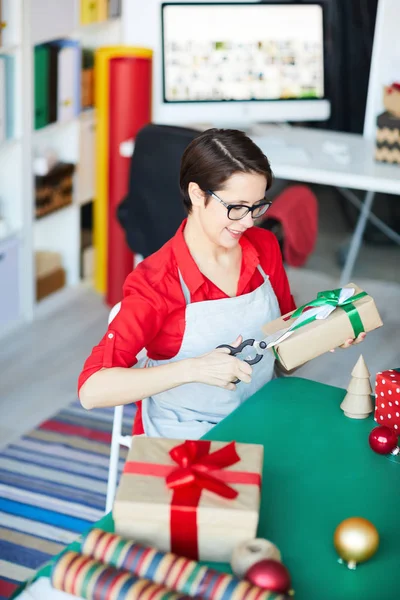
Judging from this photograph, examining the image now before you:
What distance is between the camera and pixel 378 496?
137cm

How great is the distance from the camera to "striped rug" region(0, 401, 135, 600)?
7.77 ft

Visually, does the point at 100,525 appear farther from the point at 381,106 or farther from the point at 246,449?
the point at 381,106

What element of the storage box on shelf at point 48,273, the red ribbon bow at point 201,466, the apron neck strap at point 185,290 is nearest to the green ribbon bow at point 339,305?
the apron neck strap at point 185,290

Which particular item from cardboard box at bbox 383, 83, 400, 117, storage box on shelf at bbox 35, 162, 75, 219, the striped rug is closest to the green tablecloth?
the striped rug

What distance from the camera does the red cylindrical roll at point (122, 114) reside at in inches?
144

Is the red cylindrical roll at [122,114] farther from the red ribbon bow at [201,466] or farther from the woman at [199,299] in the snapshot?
the red ribbon bow at [201,466]

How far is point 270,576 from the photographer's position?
3.48ft

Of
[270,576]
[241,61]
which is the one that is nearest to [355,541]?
[270,576]

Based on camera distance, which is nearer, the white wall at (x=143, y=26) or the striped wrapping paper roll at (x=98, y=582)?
the striped wrapping paper roll at (x=98, y=582)

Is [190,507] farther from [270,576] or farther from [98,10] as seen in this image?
[98,10]

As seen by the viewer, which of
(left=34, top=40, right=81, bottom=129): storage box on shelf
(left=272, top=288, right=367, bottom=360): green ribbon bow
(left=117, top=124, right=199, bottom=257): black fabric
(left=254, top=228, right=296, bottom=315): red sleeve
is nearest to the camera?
(left=272, top=288, right=367, bottom=360): green ribbon bow

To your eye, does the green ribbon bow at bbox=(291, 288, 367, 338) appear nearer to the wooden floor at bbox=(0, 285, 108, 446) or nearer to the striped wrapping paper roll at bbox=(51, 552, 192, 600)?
the striped wrapping paper roll at bbox=(51, 552, 192, 600)

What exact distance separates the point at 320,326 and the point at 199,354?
31cm

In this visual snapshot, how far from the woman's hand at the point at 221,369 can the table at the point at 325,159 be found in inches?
67.4
